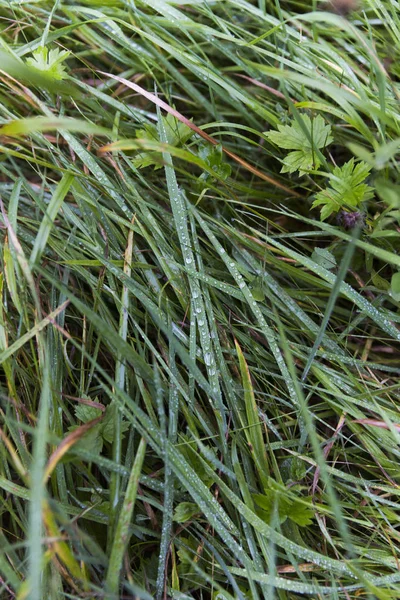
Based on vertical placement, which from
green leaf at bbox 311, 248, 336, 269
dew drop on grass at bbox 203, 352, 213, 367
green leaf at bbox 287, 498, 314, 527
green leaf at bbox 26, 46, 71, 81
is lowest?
green leaf at bbox 287, 498, 314, 527

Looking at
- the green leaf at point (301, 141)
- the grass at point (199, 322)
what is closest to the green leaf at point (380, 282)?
the grass at point (199, 322)

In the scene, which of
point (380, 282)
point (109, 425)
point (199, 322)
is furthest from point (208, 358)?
point (380, 282)

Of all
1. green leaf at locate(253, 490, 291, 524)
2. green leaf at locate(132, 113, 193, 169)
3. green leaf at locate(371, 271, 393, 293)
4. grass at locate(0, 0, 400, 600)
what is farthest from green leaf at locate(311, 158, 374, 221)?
green leaf at locate(253, 490, 291, 524)

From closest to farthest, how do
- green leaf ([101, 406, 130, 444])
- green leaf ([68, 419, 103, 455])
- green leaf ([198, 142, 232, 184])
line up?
green leaf ([68, 419, 103, 455]) < green leaf ([101, 406, 130, 444]) < green leaf ([198, 142, 232, 184])

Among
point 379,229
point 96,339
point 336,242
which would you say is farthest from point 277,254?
point 96,339

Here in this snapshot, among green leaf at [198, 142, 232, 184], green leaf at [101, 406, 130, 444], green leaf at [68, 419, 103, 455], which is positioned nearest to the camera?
green leaf at [68, 419, 103, 455]

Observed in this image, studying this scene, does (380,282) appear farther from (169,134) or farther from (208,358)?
(169,134)

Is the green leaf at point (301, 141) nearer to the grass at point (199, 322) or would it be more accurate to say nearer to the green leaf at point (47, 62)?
the grass at point (199, 322)

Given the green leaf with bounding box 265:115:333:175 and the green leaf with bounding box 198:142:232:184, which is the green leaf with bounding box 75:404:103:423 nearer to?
the green leaf with bounding box 198:142:232:184
